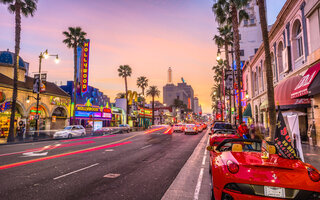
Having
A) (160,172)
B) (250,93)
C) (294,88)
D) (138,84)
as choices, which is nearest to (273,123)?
(294,88)

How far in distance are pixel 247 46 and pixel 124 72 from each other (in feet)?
147

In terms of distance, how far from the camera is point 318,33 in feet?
40.5

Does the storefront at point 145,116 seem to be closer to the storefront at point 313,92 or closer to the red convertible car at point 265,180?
the storefront at point 313,92

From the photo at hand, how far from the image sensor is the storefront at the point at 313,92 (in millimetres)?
11291

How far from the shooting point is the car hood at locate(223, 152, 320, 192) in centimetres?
337

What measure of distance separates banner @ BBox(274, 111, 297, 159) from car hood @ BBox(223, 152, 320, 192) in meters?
1.08

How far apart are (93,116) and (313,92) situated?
33921mm

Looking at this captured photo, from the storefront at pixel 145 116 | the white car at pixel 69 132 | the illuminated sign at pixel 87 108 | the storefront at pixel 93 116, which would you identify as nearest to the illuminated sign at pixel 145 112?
the storefront at pixel 145 116

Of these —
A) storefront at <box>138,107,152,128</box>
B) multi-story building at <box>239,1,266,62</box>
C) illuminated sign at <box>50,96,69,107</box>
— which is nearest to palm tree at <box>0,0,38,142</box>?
illuminated sign at <box>50,96,69,107</box>

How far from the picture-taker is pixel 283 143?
532cm

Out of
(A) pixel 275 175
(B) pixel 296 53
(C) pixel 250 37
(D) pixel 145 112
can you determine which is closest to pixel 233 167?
(A) pixel 275 175

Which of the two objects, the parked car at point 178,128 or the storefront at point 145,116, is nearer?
the parked car at point 178,128

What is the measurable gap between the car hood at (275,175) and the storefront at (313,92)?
8.99 m

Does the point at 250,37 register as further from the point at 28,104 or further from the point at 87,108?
the point at 28,104
